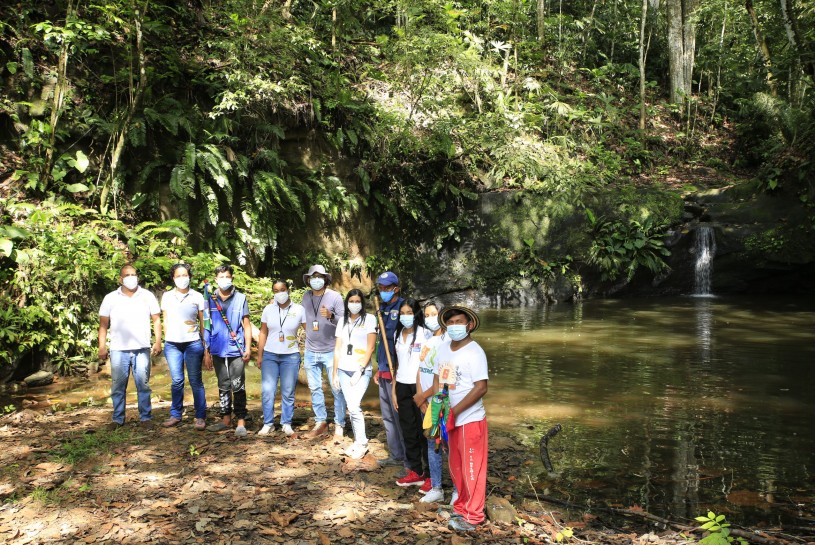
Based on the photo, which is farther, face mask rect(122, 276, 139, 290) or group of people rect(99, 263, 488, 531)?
face mask rect(122, 276, 139, 290)

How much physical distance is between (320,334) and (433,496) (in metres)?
2.25

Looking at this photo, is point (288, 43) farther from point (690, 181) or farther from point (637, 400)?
point (690, 181)

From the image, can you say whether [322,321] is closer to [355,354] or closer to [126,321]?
[355,354]

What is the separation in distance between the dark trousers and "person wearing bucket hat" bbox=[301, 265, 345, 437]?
1.19m

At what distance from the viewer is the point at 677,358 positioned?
10.6m

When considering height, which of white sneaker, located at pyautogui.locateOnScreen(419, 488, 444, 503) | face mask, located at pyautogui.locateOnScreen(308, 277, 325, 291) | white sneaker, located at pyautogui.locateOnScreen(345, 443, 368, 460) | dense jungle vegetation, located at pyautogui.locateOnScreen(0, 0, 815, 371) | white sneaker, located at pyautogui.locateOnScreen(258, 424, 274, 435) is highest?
dense jungle vegetation, located at pyautogui.locateOnScreen(0, 0, 815, 371)

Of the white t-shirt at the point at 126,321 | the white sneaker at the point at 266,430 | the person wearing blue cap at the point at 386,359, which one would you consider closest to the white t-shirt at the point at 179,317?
the white t-shirt at the point at 126,321

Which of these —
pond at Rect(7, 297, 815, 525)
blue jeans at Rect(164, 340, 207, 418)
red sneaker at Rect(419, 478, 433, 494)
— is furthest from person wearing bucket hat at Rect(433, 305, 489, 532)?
blue jeans at Rect(164, 340, 207, 418)

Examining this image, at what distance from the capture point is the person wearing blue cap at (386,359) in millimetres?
5555

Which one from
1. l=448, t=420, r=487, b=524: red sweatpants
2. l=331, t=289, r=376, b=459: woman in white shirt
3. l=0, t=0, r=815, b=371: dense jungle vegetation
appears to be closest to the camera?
l=448, t=420, r=487, b=524: red sweatpants

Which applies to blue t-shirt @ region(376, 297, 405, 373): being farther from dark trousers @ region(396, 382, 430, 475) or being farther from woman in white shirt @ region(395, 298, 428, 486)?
dark trousers @ region(396, 382, 430, 475)

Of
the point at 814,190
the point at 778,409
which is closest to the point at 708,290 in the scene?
the point at 814,190

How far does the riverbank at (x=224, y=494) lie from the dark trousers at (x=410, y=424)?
26 centimetres

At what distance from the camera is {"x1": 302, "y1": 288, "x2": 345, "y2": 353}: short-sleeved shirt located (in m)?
6.56
